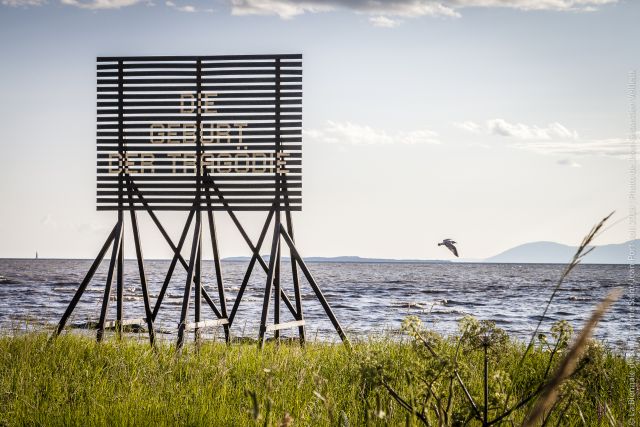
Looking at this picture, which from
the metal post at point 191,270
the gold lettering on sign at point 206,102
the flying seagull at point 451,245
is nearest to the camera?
the flying seagull at point 451,245

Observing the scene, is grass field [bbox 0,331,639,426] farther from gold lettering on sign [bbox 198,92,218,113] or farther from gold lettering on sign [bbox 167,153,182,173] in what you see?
gold lettering on sign [bbox 198,92,218,113]

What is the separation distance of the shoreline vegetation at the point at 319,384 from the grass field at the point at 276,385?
0.05 feet

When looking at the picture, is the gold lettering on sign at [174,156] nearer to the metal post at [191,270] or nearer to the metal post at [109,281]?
the metal post at [191,270]

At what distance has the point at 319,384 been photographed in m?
2.88

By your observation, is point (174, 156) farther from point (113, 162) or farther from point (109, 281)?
point (109, 281)

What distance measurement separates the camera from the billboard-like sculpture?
11.1 metres

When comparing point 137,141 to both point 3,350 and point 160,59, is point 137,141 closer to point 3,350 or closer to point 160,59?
point 160,59

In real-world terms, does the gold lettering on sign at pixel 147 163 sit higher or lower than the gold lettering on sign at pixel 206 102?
lower

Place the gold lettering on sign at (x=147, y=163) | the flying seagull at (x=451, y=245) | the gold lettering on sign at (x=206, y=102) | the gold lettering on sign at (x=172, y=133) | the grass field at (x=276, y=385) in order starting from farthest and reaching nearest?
the gold lettering on sign at (x=147, y=163) → the gold lettering on sign at (x=172, y=133) → the gold lettering on sign at (x=206, y=102) → the flying seagull at (x=451, y=245) → the grass field at (x=276, y=385)

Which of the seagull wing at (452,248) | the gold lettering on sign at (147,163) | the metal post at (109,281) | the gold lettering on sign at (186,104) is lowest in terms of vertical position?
the metal post at (109,281)

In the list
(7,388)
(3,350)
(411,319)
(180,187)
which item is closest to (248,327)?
(180,187)

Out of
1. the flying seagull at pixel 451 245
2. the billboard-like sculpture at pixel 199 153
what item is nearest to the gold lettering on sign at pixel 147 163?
the billboard-like sculpture at pixel 199 153

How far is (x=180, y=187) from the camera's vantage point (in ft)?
37.3

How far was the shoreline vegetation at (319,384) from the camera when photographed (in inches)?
137
